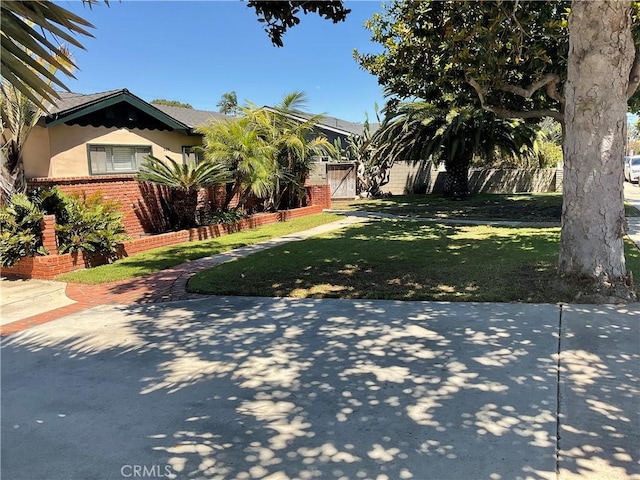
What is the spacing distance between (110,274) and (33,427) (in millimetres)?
5114

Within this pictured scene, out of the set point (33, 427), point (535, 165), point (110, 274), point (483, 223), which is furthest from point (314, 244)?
point (535, 165)

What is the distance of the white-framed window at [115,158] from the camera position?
1358 centimetres

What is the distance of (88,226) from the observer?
8672 mm

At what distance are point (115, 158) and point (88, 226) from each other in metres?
6.29

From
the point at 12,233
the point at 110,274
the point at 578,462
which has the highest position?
the point at 12,233

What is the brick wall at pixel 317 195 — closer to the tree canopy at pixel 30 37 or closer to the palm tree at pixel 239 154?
the palm tree at pixel 239 154

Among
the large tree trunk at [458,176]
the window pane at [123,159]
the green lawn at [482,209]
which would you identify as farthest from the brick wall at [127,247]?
the large tree trunk at [458,176]

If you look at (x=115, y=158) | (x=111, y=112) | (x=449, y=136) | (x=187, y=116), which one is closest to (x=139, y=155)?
(x=115, y=158)

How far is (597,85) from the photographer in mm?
5594

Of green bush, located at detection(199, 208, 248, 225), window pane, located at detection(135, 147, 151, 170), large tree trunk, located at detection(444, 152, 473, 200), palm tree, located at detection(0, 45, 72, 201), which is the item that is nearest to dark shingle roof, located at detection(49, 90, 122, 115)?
window pane, located at detection(135, 147, 151, 170)

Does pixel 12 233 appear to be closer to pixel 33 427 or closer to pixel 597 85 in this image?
pixel 33 427

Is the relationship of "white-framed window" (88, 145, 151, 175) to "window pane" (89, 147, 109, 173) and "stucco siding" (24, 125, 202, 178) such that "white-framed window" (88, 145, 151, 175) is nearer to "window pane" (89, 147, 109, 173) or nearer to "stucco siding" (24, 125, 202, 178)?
"window pane" (89, 147, 109, 173)

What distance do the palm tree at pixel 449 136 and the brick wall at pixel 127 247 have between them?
715 cm

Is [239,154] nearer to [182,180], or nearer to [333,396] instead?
[182,180]
